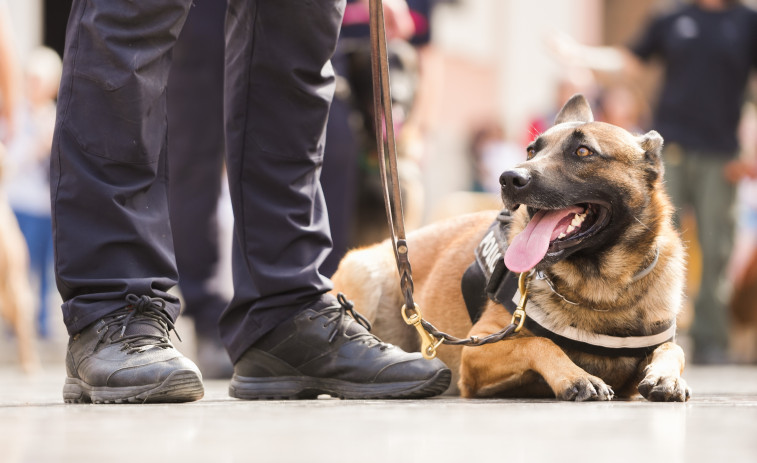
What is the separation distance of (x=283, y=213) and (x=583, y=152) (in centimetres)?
100

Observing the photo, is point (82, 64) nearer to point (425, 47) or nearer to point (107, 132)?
point (107, 132)

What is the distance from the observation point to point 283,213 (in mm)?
3012

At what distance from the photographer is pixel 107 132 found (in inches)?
111

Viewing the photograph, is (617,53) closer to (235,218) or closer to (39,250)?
(39,250)

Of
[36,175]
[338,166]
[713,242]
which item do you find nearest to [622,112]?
[713,242]

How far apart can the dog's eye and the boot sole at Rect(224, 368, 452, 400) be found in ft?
2.83

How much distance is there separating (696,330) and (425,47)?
283cm

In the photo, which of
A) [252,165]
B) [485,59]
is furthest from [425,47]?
[485,59]

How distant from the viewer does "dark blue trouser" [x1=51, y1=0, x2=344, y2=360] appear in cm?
280

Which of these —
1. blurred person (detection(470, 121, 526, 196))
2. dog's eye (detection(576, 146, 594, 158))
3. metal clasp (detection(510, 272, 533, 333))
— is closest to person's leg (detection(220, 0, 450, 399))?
metal clasp (detection(510, 272, 533, 333))

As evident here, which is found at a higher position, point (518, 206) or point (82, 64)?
point (82, 64)

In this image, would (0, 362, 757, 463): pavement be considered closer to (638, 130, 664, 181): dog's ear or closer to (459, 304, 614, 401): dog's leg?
(459, 304, 614, 401): dog's leg

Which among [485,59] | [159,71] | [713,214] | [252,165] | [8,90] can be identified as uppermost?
[159,71]

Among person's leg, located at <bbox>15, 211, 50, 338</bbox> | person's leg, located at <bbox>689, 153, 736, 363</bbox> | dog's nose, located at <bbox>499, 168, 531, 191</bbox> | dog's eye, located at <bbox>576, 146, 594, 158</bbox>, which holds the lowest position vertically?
person's leg, located at <bbox>15, 211, 50, 338</bbox>
